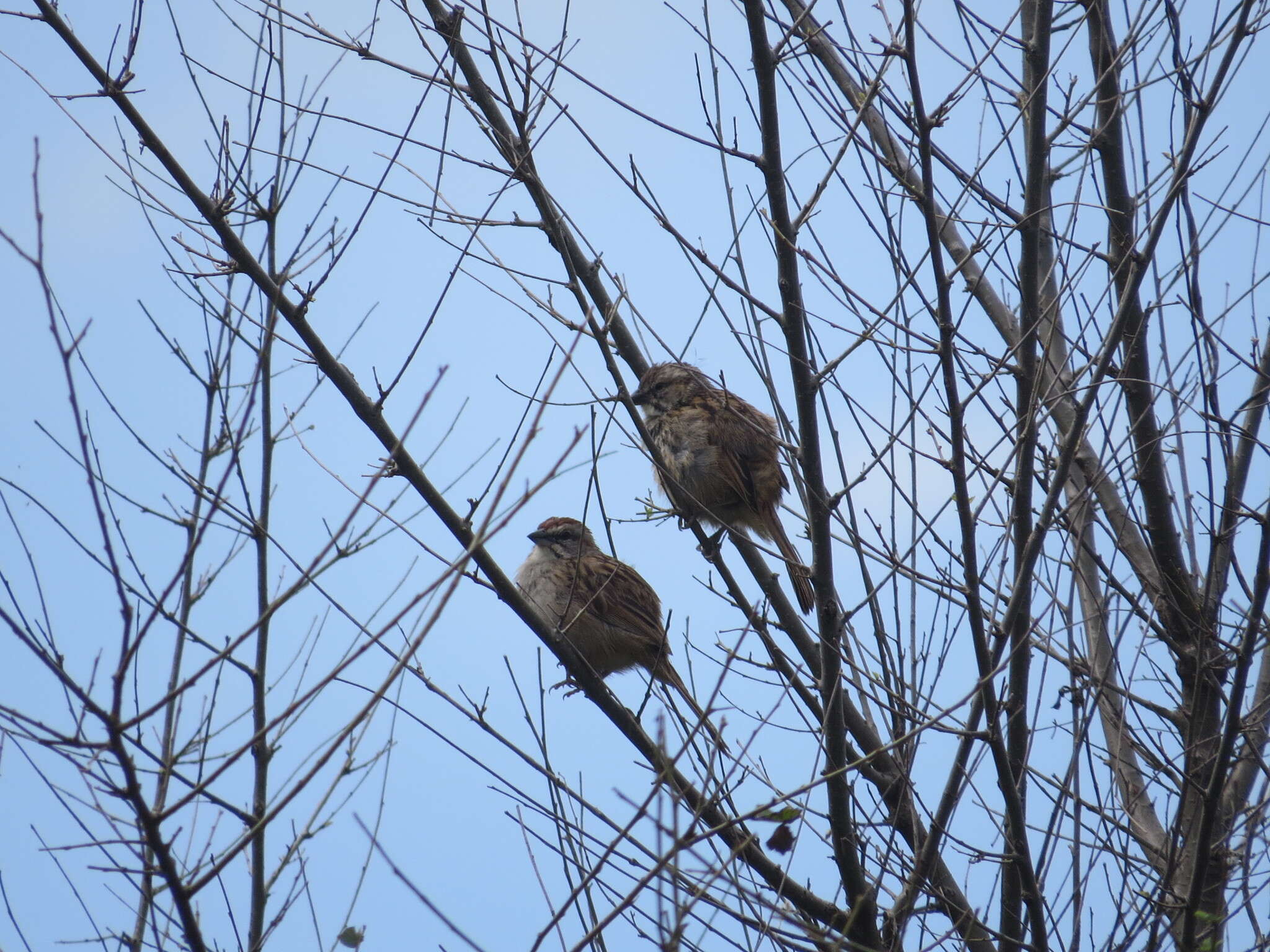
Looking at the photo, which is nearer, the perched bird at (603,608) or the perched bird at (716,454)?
the perched bird at (603,608)

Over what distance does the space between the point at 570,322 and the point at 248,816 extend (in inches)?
87.8

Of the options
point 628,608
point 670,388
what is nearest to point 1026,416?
point 628,608

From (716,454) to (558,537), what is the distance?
42.8 inches

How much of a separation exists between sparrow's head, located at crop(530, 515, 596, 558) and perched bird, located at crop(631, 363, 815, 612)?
717 millimetres

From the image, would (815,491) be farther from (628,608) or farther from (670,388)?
(670,388)

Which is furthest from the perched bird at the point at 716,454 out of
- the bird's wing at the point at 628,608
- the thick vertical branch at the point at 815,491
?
the thick vertical branch at the point at 815,491

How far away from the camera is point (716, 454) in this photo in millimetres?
6262

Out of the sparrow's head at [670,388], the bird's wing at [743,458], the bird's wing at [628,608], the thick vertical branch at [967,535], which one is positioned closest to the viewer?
the thick vertical branch at [967,535]

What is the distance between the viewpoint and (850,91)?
204 inches

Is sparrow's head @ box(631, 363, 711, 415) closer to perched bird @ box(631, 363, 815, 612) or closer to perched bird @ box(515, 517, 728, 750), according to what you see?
perched bird @ box(631, 363, 815, 612)

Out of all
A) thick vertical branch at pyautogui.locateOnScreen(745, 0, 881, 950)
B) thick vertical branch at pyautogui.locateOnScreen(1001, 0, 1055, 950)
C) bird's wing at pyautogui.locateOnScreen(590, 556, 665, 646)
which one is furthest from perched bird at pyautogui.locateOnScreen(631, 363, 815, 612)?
thick vertical branch at pyautogui.locateOnScreen(1001, 0, 1055, 950)

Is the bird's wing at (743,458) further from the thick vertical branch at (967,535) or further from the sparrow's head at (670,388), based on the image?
the thick vertical branch at (967,535)

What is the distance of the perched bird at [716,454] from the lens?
6.25 meters

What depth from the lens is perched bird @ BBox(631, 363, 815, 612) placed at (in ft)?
20.5
